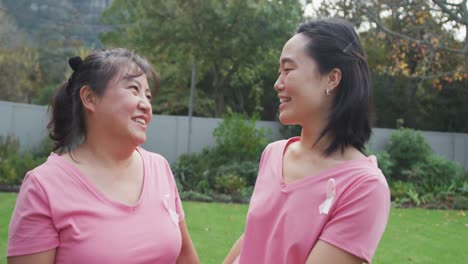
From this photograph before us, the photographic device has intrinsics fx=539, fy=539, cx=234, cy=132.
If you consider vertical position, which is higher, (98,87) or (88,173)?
(98,87)

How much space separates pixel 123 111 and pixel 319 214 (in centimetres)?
82

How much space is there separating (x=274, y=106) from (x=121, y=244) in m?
20.3

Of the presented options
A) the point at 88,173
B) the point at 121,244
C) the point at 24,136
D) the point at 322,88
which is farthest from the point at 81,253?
the point at 24,136

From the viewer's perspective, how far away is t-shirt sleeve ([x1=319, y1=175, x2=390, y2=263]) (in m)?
1.61

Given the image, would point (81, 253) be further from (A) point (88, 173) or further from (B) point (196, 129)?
(B) point (196, 129)

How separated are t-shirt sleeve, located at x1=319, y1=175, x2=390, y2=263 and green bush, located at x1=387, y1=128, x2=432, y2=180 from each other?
12807 mm

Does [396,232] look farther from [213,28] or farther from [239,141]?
[213,28]

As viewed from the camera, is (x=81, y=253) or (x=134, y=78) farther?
(x=134, y=78)

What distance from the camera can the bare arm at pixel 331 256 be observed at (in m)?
1.62

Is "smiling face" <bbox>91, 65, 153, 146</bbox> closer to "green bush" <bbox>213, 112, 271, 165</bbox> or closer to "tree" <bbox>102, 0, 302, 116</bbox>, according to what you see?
"green bush" <bbox>213, 112, 271, 165</bbox>

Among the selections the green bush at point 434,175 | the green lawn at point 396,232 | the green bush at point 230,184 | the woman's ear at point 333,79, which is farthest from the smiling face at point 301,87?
the green bush at point 434,175

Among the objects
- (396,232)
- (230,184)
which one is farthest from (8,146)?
(396,232)

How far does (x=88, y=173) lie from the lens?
6.59ft

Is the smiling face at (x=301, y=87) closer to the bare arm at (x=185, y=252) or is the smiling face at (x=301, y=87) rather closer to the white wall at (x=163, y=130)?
the bare arm at (x=185, y=252)
